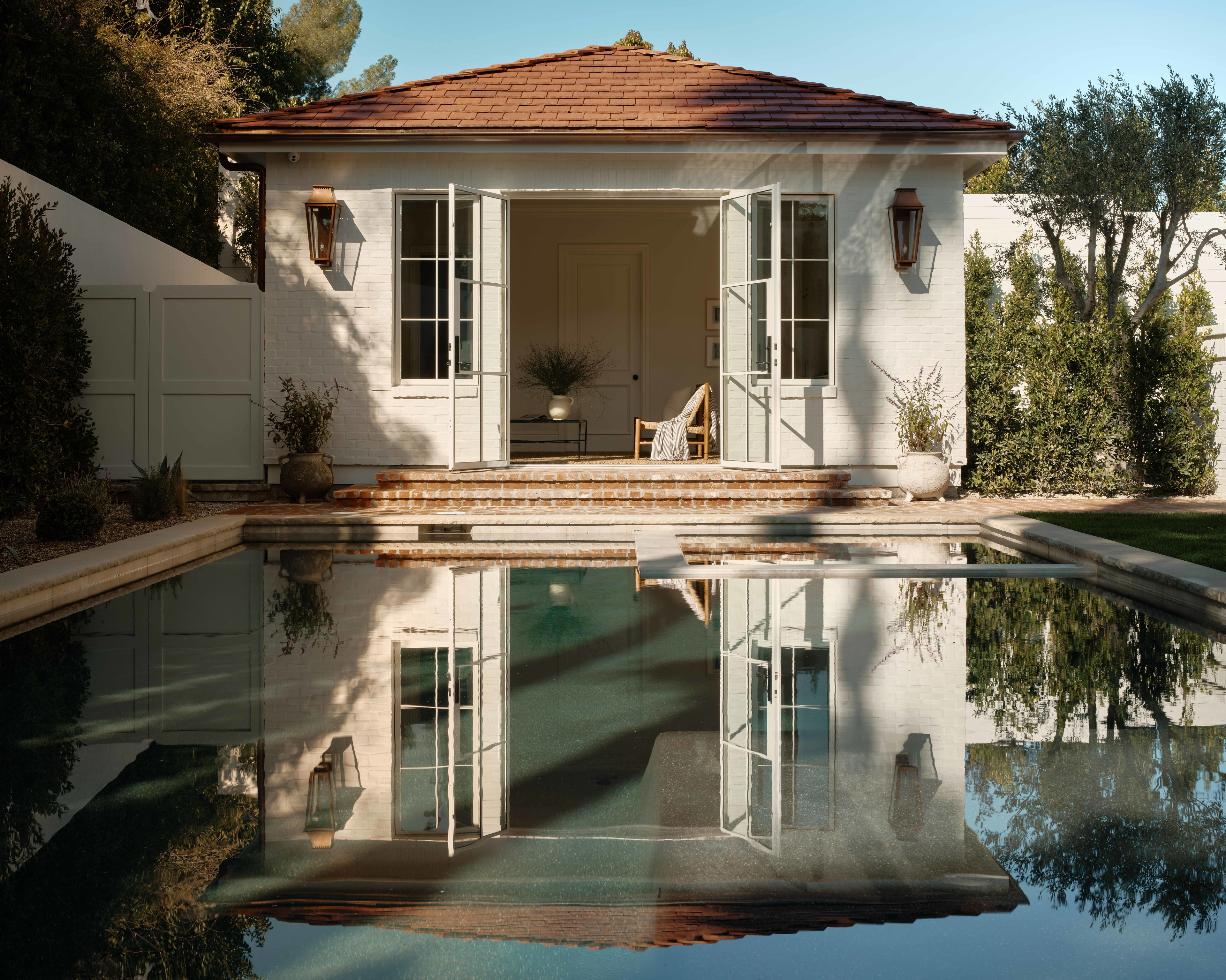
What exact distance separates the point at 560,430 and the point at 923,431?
516 centimetres

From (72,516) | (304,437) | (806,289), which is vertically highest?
(806,289)

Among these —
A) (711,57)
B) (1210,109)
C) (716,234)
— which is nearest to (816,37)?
(711,57)

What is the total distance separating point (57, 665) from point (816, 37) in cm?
2560

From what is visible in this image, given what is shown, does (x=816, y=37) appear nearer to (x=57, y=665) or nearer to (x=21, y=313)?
(x=21, y=313)

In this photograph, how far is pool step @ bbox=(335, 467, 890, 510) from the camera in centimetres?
850

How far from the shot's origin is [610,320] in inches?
514

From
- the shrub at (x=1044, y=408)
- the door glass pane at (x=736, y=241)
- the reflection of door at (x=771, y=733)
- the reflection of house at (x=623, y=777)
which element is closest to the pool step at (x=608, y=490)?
the shrub at (x=1044, y=408)

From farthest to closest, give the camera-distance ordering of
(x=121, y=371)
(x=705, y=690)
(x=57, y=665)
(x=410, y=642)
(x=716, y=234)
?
(x=716, y=234) < (x=121, y=371) < (x=410, y=642) < (x=57, y=665) < (x=705, y=690)

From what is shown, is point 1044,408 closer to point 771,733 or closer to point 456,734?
point 771,733

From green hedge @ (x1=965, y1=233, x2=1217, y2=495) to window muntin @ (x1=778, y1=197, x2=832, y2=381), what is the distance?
56.9 inches

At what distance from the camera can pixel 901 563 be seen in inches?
235

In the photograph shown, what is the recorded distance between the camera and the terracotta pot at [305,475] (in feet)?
28.7

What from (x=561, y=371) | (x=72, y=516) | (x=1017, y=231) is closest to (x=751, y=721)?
(x=72, y=516)

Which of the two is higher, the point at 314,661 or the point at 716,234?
the point at 716,234
